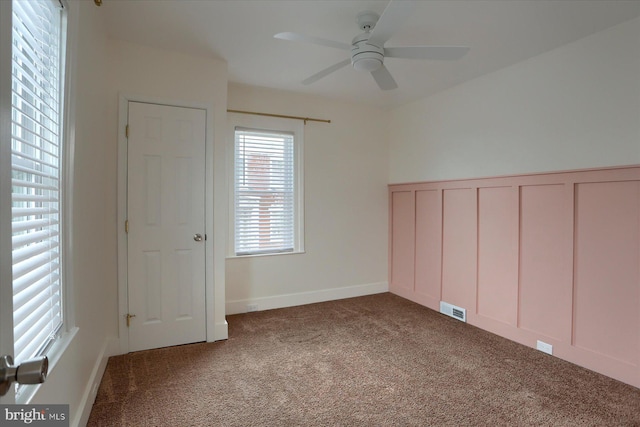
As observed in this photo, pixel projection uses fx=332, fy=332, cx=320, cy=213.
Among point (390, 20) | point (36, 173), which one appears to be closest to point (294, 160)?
point (390, 20)

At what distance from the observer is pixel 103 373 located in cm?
238

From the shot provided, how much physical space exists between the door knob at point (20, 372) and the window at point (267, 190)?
122 inches

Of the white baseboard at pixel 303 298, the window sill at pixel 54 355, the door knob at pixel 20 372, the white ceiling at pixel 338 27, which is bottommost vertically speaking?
the white baseboard at pixel 303 298

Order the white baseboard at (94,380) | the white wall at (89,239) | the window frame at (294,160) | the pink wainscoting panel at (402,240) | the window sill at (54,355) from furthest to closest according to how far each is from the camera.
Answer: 1. the pink wainscoting panel at (402,240)
2. the window frame at (294,160)
3. the white baseboard at (94,380)
4. the white wall at (89,239)
5. the window sill at (54,355)

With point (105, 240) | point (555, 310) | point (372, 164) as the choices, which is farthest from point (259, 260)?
point (555, 310)

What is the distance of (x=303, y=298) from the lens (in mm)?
4086

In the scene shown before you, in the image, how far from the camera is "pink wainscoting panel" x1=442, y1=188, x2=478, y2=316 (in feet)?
11.3

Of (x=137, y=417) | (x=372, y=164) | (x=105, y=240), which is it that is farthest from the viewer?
(x=372, y=164)

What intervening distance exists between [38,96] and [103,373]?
2035 mm

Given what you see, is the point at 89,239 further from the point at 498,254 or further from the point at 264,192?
the point at 498,254

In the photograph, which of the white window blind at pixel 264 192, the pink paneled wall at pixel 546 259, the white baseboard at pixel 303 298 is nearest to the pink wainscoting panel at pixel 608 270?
the pink paneled wall at pixel 546 259

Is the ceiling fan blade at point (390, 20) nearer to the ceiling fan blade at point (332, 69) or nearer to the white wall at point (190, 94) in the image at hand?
the ceiling fan blade at point (332, 69)

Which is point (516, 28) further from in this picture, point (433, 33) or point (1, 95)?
point (1, 95)

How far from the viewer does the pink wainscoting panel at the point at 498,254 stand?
306cm
